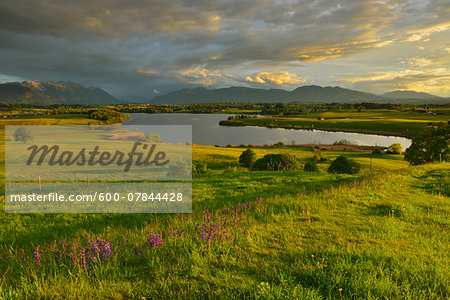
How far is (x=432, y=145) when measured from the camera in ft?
117

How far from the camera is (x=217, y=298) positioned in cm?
305

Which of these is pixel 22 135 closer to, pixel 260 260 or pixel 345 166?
pixel 345 166

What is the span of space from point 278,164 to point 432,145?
92.6 feet

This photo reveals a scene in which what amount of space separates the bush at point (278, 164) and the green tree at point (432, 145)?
23.9 meters

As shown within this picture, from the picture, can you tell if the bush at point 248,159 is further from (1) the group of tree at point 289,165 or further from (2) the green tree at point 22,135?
(2) the green tree at point 22,135

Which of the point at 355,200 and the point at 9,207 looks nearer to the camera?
the point at 355,200

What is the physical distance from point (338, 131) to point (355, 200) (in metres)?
186

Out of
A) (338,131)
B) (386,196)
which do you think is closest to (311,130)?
(338,131)

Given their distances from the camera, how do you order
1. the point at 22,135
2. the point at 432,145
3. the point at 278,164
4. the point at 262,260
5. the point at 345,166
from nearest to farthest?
the point at 262,260 < the point at 278,164 < the point at 345,166 < the point at 432,145 < the point at 22,135

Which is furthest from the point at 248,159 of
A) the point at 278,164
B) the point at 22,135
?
the point at 22,135

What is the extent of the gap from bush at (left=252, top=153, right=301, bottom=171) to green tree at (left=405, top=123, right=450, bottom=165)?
23.9 metres

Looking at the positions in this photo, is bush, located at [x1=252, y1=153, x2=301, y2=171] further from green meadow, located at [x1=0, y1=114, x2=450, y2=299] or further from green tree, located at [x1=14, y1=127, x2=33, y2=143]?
green tree, located at [x1=14, y1=127, x2=33, y2=143]

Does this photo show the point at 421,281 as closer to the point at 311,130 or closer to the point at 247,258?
the point at 247,258

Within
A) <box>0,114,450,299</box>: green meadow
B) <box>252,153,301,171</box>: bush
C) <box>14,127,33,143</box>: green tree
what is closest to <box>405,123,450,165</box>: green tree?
<box>252,153,301,171</box>: bush
